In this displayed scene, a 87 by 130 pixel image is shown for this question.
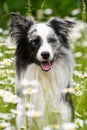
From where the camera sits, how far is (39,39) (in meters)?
6.70

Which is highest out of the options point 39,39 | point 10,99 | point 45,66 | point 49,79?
point 39,39

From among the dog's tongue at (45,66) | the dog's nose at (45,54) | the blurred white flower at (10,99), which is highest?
the dog's nose at (45,54)

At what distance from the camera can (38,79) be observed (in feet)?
22.4

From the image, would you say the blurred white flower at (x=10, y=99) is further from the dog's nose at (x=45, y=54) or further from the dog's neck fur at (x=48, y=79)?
the dog's neck fur at (x=48, y=79)

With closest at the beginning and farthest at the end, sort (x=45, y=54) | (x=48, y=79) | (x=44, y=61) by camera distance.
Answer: (x=45, y=54) < (x=44, y=61) < (x=48, y=79)

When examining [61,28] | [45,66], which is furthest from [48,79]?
[61,28]

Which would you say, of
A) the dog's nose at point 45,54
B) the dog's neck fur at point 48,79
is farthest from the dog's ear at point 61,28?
the dog's nose at point 45,54

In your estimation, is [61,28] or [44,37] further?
[61,28]

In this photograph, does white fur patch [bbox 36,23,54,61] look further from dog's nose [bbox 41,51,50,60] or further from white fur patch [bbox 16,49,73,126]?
white fur patch [bbox 16,49,73,126]

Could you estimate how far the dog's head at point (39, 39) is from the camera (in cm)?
662

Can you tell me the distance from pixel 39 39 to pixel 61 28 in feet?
1.22

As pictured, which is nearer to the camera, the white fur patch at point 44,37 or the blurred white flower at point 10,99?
the blurred white flower at point 10,99

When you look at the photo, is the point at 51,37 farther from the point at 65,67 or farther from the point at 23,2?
the point at 23,2

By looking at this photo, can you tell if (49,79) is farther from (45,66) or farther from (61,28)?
(61,28)
